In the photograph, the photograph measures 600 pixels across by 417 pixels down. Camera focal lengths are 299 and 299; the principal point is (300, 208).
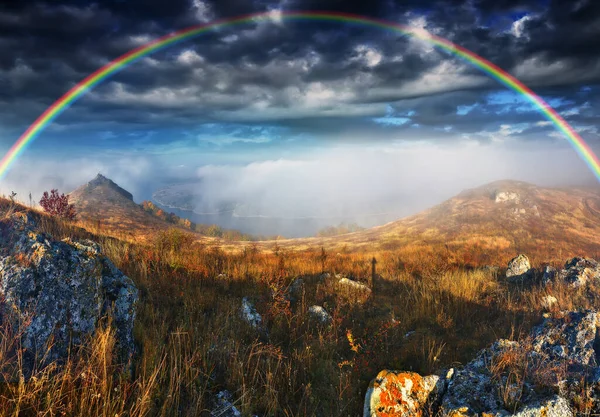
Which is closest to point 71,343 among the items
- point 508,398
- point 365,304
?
point 508,398

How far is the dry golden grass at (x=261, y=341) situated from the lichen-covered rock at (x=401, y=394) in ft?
1.52

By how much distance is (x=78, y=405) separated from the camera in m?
2.99

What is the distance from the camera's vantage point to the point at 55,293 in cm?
360

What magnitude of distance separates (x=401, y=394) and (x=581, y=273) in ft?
32.0

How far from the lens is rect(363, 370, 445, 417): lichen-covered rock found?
11.6ft

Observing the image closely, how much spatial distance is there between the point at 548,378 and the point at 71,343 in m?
5.57

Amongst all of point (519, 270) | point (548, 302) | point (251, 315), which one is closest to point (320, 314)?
point (251, 315)

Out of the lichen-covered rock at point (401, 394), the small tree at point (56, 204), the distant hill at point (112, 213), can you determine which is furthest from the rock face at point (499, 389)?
the small tree at point (56, 204)

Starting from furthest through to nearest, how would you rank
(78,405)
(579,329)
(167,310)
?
(167,310) < (579,329) < (78,405)

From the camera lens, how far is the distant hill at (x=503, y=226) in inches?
782

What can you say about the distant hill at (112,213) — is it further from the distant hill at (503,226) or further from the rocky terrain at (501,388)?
the rocky terrain at (501,388)

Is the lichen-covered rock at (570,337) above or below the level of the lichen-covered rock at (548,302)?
above

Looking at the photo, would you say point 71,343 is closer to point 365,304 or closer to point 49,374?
point 49,374

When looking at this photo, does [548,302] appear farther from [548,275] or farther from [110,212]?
[110,212]
